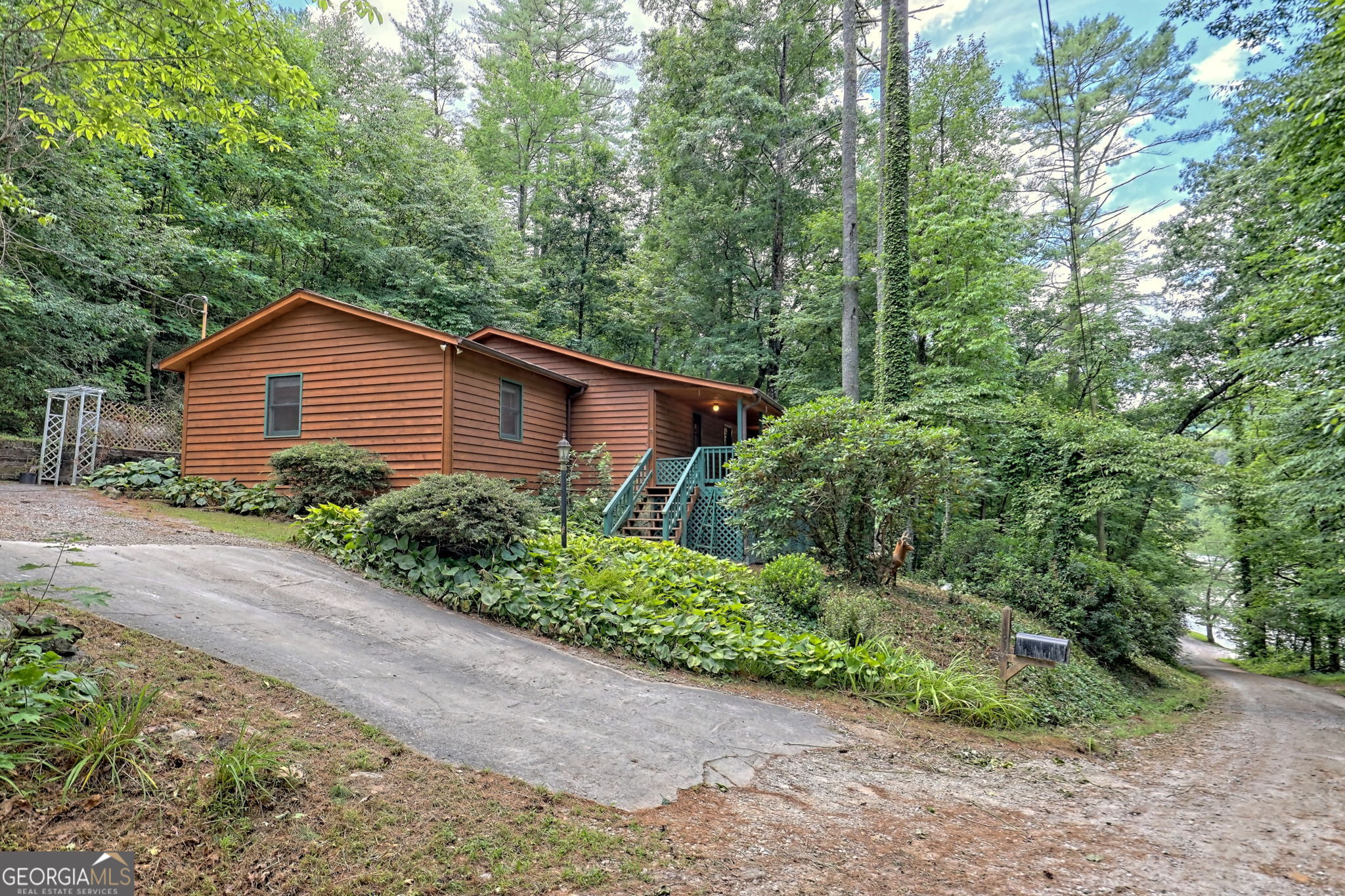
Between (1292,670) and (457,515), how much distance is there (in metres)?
23.7

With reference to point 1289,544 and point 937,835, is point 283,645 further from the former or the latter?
point 1289,544

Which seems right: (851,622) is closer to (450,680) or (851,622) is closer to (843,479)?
(843,479)

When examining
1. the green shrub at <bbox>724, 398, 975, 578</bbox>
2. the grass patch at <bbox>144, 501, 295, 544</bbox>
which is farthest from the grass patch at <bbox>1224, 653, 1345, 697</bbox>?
the grass patch at <bbox>144, 501, 295, 544</bbox>

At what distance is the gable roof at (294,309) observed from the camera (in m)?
10.6

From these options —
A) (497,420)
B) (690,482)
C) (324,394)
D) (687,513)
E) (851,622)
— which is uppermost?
(324,394)

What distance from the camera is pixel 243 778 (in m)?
2.67

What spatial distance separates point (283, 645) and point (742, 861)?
3.96 m

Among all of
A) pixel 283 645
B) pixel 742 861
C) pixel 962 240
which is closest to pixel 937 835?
pixel 742 861

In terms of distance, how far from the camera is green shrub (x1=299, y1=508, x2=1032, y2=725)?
20.4 ft

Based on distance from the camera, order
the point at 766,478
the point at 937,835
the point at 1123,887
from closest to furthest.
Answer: the point at 1123,887
the point at 937,835
the point at 766,478

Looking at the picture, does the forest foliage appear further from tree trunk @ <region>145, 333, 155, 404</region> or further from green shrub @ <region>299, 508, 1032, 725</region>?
green shrub @ <region>299, 508, 1032, 725</region>

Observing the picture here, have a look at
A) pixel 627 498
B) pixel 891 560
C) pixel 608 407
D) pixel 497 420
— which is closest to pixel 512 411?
pixel 497 420

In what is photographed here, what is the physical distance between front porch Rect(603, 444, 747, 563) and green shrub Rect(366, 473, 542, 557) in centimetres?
370

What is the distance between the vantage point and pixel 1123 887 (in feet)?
8.88
